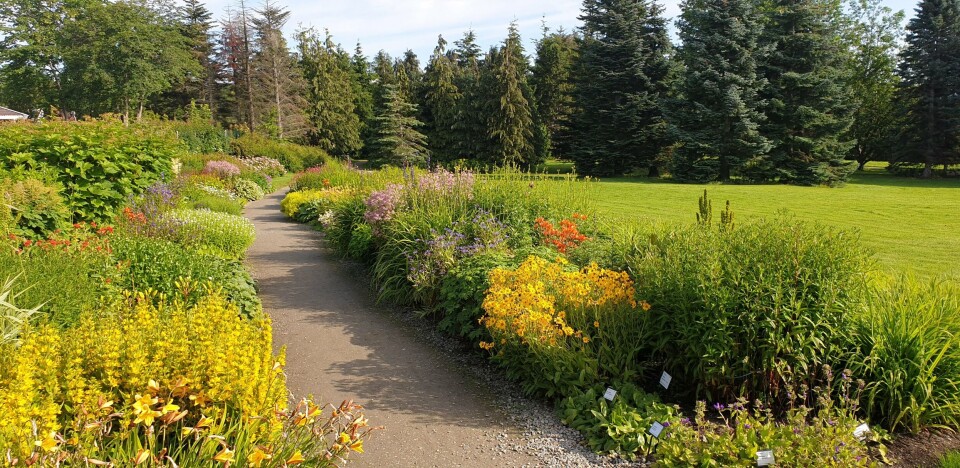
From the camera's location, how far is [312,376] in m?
4.47

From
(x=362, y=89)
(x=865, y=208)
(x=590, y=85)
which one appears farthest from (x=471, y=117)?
(x=865, y=208)

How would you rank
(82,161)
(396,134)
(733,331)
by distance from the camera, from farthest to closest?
1. (396,134)
2. (82,161)
3. (733,331)

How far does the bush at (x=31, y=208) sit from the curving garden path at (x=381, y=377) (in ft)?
7.08

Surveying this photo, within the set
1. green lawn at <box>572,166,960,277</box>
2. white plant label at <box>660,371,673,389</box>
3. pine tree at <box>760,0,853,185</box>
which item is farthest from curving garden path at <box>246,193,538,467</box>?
pine tree at <box>760,0,853,185</box>

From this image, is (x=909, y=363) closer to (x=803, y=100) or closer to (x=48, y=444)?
(x=48, y=444)

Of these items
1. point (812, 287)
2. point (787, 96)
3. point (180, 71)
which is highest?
point (180, 71)

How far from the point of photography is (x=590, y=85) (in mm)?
26562

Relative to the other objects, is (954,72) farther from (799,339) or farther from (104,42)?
(104,42)

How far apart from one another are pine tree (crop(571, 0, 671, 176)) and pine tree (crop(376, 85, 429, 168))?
28.1 feet

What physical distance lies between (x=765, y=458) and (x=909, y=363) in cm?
143

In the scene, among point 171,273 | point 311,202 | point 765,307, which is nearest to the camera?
point 765,307

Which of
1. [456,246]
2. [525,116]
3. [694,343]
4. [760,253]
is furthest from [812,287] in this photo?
[525,116]

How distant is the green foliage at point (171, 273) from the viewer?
5.04 m

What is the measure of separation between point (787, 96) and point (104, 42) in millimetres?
34460
